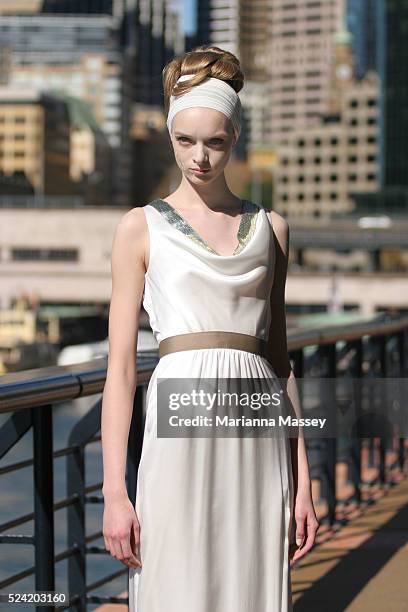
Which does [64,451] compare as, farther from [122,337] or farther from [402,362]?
[402,362]

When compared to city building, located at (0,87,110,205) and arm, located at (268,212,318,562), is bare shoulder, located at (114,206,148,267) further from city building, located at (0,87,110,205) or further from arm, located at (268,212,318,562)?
city building, located at (0,87,110,205)

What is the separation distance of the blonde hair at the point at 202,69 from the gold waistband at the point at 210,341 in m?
0.54

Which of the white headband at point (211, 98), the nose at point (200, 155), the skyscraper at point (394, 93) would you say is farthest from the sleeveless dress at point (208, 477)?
the skyscraper at point (394, 93)

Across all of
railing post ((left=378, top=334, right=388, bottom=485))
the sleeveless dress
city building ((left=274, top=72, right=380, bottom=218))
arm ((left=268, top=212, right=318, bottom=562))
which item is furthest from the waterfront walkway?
city building ((left=274, top=72, right=380, bottom=218))

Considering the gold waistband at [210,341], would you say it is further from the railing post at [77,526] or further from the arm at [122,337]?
the railing post at [77,526]

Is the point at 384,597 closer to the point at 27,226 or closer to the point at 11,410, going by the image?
the point at 11,410

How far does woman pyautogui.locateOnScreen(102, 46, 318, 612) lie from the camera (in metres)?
2.59

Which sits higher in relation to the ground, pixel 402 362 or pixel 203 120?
pixel 203 120

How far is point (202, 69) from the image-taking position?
9.02 feet

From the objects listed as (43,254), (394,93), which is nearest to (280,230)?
(43,254)

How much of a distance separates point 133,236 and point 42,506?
44.4 inches

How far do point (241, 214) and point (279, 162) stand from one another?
556ft

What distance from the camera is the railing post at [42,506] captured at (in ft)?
11.4

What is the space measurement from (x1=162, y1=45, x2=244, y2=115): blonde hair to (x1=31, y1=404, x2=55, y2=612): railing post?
1.16 metres
